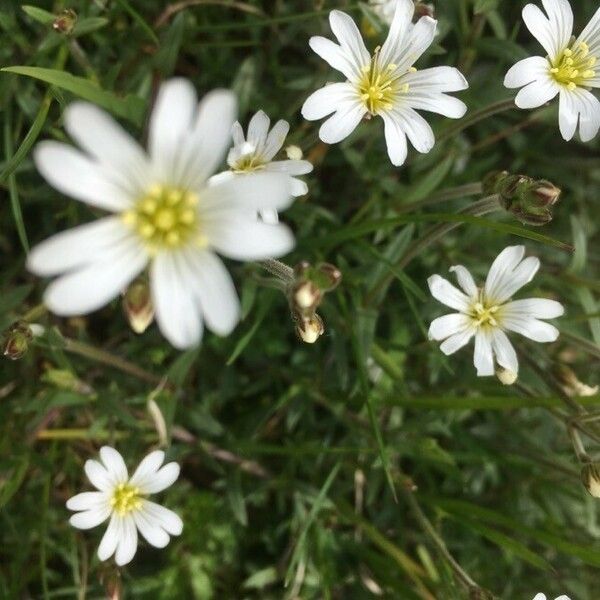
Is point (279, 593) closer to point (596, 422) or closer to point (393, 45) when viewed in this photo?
point (596, 422)

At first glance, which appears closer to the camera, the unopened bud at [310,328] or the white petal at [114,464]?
the unopened bud at [310,328]

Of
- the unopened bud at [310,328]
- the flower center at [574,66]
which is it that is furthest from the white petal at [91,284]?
the flower center at [574,66]

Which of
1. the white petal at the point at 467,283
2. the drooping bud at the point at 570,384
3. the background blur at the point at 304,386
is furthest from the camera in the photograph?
the background blur at the point at 304,386

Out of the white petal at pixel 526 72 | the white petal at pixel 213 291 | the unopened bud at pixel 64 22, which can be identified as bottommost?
the white petal at pixel 526 72

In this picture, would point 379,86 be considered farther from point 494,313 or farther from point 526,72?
point 494,313

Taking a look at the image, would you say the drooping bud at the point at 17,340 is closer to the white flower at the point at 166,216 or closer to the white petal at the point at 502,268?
the white flower at the point at 166,216

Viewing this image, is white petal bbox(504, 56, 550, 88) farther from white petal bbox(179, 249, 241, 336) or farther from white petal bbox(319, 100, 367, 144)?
white petal bbox(179, 249, 241, 336)

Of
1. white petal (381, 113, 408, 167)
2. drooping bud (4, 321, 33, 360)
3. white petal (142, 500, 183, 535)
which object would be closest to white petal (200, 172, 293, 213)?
white petal (381, 113, 408, 167)

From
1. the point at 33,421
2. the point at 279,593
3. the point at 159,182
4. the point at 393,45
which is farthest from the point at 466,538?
the point at 159,182
